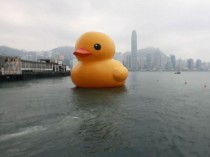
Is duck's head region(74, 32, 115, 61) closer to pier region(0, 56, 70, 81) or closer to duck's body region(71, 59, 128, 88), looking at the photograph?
duck's body region(71, 59, 128, 88)

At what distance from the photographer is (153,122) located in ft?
46.1

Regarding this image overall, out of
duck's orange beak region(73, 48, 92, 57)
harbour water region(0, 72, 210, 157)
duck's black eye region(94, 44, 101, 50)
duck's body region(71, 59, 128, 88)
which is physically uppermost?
duck's black eye region(94, 44, 101, 50)

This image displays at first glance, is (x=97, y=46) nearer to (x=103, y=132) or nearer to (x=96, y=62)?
(x=96, y=62)

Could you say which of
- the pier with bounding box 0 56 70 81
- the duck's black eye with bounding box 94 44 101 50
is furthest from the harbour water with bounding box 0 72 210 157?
the pier with bounding box 0 56 70 81

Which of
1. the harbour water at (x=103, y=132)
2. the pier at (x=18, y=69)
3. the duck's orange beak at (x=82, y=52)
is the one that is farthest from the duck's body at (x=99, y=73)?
the pier at (x=18, y=69)

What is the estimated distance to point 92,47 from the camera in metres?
27.4

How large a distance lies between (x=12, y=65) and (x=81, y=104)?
5502 cm

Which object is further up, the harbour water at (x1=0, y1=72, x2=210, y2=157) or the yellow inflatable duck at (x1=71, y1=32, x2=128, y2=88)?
the yellow inflatable duck at (x1=71, y1=32, x2=128, y2=88)

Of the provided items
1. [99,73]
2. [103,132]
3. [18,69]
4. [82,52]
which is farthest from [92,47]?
Result: [18,69]

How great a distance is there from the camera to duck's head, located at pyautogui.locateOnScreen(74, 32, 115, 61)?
89.6ft

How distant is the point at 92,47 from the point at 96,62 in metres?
1.84

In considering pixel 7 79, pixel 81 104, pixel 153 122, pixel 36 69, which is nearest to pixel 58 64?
pixel 36 69

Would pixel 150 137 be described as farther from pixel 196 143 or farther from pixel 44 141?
pixel 44 141

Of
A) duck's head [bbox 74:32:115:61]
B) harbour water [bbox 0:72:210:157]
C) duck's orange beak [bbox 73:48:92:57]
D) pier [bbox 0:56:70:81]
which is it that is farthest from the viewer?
pier [bbox 0:56:70:81]
